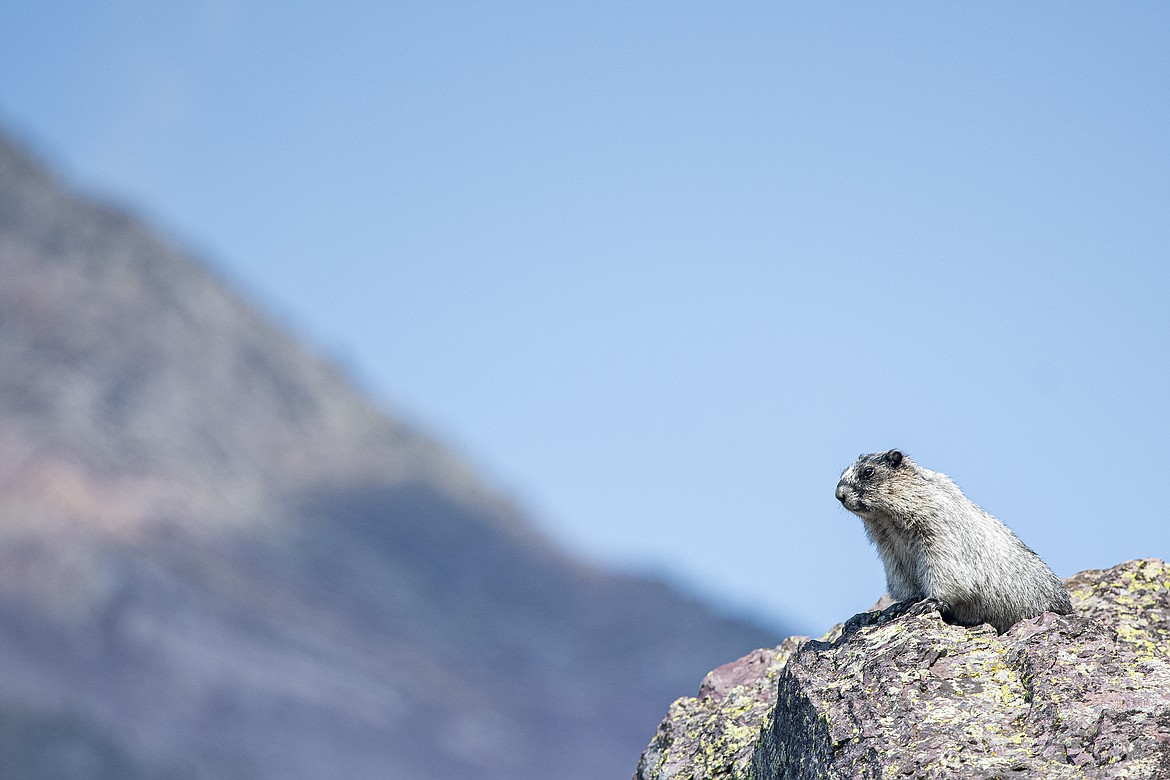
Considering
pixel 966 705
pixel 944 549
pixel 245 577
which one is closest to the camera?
pixel 966 705

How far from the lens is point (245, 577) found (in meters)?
105

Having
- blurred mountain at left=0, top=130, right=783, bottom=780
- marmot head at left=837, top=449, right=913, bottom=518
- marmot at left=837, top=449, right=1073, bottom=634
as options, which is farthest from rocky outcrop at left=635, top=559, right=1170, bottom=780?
blurred mountain at left=0, top=130, right=783, bottom=780

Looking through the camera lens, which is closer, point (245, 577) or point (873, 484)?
point (873, 484)

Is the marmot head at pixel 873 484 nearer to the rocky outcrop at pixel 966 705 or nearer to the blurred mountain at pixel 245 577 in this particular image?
the rocky outcrop at pixel 966 705

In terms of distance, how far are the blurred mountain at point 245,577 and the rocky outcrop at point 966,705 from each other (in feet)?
261

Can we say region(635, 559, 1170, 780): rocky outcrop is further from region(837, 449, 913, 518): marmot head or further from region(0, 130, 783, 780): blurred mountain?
region(0, 130, 783, 780): blurred mountain

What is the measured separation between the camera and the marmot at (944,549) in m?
10.6

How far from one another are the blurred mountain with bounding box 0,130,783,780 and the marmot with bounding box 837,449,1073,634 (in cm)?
7887

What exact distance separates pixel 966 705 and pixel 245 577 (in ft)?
331

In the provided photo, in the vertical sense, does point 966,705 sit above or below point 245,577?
below

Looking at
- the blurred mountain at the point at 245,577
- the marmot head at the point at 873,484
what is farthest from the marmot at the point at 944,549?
the blurred mountain at the point at 245,577

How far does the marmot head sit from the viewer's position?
37.0ft

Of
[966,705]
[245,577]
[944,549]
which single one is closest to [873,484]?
[944,549]

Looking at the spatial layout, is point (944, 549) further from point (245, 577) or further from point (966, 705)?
point (245, 577)
